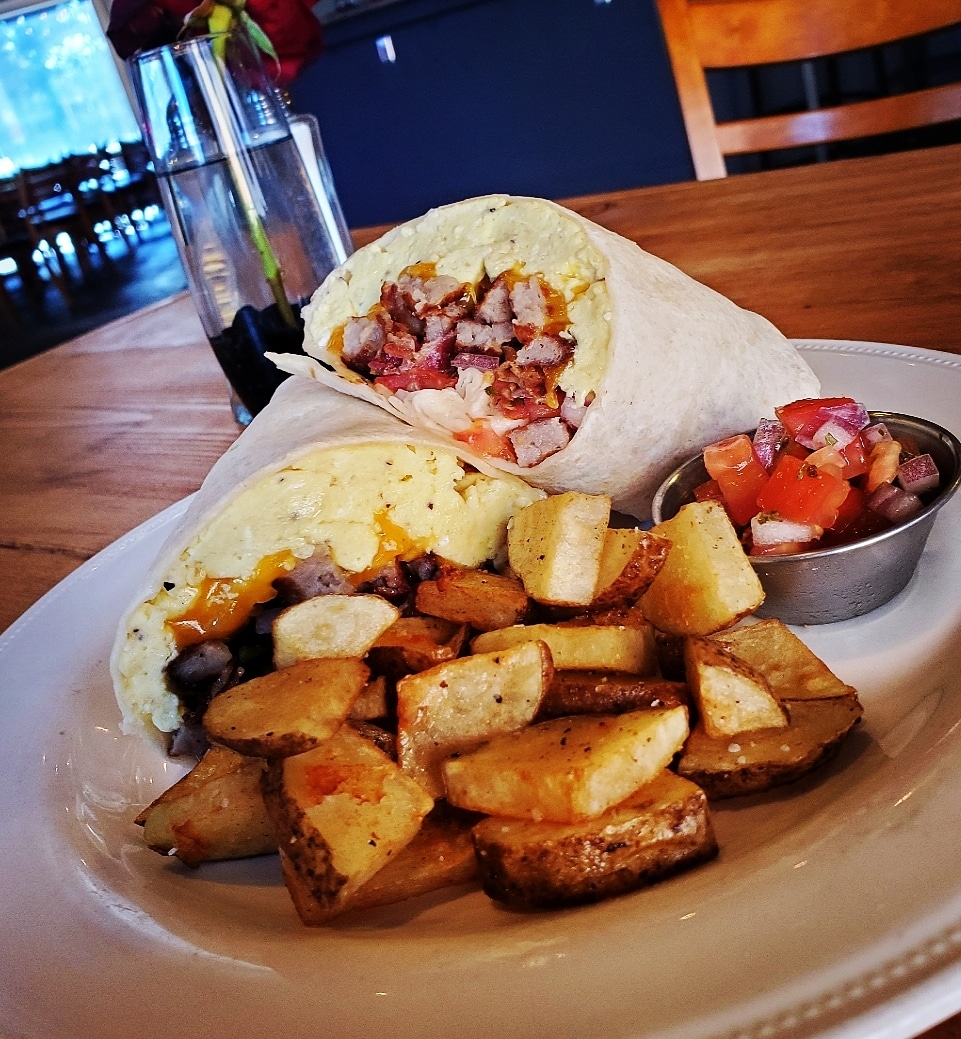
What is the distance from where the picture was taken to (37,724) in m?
1.54

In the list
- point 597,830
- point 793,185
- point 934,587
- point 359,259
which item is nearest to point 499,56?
point 793,185

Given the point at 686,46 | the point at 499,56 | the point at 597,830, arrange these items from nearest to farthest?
the point at 597,830 → the point at 686,46 → the point at 499,56

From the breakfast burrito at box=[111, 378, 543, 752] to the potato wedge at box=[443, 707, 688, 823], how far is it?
0.51 meters

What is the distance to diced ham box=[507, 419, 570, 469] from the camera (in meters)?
1.66

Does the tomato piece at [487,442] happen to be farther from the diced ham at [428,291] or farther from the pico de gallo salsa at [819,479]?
the pico de gallo salsa at [819,479]

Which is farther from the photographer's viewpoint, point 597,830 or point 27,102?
point 27,102

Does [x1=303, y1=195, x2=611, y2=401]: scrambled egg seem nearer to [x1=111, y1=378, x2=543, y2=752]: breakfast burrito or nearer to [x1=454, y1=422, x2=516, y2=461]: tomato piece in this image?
[x1=454, y1=422, x2=516, y2=461]: tomato piece

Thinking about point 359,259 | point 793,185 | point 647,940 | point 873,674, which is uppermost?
point 359,259

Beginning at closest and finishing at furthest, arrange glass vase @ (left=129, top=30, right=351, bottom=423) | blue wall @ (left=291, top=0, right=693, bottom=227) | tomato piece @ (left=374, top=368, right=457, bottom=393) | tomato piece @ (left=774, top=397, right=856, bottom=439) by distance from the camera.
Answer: tomato piece @ (left=774, top=397, right=856, bottom=439) < tomato piece @ (left=374, top=368, right=457, bottom=393) < glass vase @ (left=129, top=30, right=351, bottom=423) < blue wall @ (left=291, top=0, right=693, bottom=227)

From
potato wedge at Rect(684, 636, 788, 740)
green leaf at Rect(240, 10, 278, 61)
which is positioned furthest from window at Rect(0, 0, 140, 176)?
potato wedge at Rect(684, 636, 788, 740)

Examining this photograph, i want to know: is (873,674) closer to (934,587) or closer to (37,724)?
(934,587)

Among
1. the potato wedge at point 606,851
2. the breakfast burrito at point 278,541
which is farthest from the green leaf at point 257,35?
the potato wedge at point 606,851

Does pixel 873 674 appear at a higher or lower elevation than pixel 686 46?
lower

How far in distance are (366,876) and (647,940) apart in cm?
32
